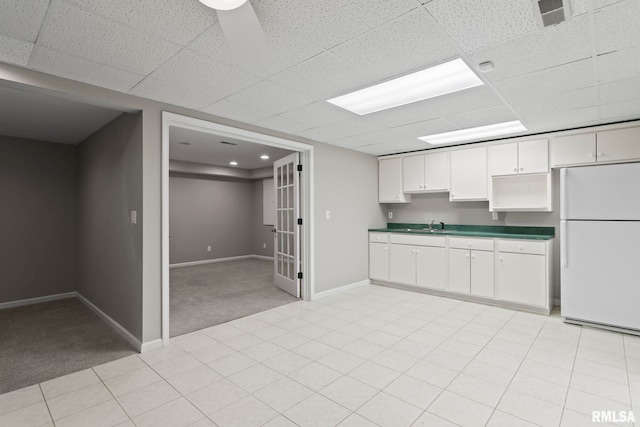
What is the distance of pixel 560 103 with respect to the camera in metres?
2.93

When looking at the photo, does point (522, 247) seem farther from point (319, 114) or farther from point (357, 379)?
point (319, 114)

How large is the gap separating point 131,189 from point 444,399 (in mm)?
3198

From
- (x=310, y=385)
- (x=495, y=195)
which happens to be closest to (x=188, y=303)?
(x=310, y=385)

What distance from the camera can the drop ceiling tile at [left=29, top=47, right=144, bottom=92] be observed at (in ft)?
6.82

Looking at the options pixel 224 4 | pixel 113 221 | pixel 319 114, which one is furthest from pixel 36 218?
pixel 224 4

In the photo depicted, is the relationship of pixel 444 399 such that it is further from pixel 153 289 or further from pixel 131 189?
pixel 131 189

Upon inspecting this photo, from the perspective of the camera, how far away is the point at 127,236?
10.2 feet

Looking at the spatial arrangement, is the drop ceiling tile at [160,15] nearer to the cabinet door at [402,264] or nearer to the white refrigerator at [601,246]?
the white refrigerator at [601,246]

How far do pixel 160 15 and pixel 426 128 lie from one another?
3.05 metres

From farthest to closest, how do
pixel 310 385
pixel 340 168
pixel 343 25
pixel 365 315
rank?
pixel 340 168
pixel 365 315
pixel 310 385
pixel 343 25

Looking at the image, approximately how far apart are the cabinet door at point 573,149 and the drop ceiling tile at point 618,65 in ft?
5.04

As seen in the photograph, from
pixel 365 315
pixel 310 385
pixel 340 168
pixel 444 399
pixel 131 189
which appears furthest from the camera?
pixel 340 168

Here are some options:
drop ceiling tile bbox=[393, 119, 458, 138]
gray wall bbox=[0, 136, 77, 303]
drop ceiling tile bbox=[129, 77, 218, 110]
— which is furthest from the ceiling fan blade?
gray wall bbox=[0, 136, 77, 303]

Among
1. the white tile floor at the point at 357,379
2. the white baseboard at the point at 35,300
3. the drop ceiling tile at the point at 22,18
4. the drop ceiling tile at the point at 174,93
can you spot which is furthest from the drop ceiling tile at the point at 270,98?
the white baseboard at the point at 35,300
